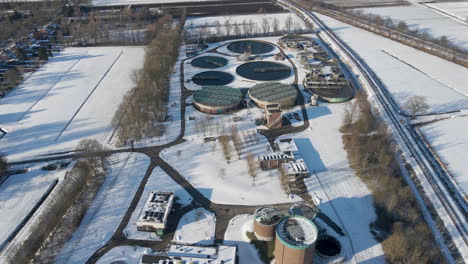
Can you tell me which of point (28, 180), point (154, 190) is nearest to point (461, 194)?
point (154, 190)

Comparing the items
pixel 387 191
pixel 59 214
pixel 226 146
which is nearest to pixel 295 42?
pixel 226 146

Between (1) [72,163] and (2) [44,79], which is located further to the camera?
(2) [44,79]

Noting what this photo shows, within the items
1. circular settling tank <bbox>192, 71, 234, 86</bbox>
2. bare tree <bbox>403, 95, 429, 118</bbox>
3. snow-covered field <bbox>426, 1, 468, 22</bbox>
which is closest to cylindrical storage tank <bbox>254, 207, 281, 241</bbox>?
bare tree <bbox>403, 95, 429, 118</bbox>

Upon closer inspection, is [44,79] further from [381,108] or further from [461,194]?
[461,194]

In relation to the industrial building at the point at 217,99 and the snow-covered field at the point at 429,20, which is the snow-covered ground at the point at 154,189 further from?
the snow-covered field at the point at 429,20

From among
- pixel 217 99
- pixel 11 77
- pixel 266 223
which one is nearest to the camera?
pixel 266 223

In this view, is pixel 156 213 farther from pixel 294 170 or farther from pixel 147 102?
pixel 147 102
